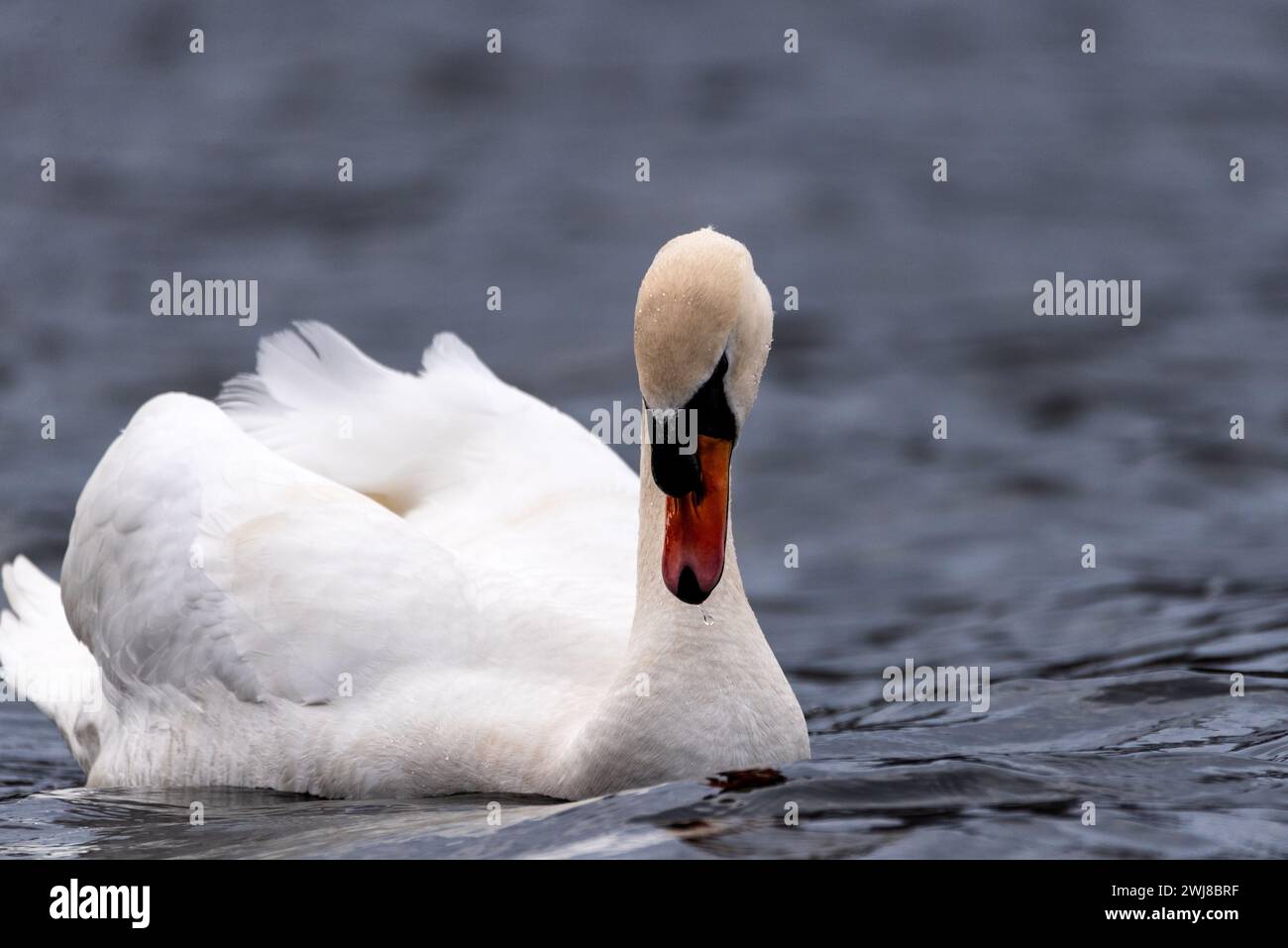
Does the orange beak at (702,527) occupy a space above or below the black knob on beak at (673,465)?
below

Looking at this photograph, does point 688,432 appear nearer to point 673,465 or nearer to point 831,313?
point 673,465

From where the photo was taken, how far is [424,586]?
7598mm

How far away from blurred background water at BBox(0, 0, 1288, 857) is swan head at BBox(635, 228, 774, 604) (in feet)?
2.58

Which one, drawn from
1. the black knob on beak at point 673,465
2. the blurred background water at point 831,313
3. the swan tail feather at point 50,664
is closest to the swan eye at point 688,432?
the black knob on beak at point 673,465

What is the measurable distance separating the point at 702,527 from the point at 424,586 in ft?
4.70

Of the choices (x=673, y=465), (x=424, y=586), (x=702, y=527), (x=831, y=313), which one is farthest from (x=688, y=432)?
(x=831, y=313)

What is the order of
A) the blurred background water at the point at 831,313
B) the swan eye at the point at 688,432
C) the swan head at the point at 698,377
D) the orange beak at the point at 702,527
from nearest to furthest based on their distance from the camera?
the swan head at the point at 698,377
the swan eye at the point at 688,432
the orange beak at the point at 702,527
the blurred background water at the point at 831,313

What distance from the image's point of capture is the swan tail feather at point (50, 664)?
28.6ft

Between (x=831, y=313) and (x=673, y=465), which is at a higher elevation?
(x=831, y=313)

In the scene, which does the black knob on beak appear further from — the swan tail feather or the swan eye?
the swan tail feather

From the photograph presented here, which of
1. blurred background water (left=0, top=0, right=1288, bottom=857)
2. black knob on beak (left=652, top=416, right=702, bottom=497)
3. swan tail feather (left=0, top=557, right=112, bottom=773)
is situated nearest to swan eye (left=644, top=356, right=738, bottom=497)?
black knob on beak (left=652, top=416, right=702, bottom=497)

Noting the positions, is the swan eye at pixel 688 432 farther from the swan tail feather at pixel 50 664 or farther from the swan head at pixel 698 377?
the swan tail feather at pixel 50 664

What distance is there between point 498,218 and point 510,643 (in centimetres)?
1018

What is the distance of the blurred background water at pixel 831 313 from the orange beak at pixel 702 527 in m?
0.68
